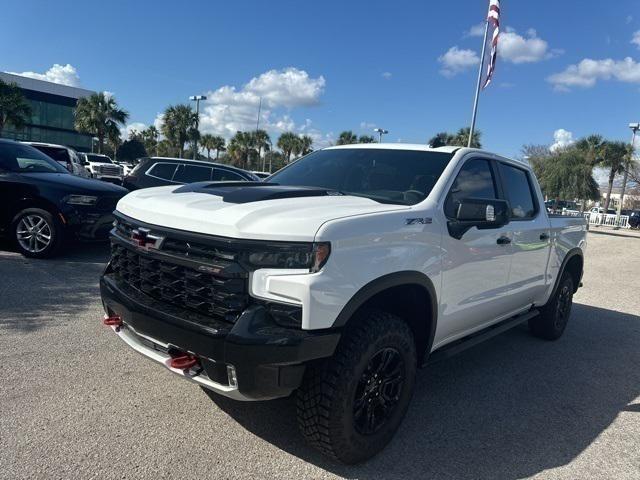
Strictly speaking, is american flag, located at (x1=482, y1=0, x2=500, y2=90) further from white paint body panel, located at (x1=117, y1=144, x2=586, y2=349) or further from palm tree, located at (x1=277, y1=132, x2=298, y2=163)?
palm tree, located at (x1=277, y1=132, x2=298, y2=163)

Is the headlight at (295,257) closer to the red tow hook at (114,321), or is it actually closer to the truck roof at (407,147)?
the red tow hook at (114,321)

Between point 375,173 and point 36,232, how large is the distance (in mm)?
5358

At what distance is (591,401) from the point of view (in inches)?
157

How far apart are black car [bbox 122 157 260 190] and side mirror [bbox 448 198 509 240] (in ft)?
25.9

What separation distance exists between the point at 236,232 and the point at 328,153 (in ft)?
6.99

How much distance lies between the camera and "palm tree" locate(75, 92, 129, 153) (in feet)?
149

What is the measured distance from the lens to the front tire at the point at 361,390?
2.52 meters

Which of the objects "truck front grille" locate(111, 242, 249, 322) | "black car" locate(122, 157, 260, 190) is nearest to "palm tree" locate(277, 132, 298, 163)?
"black car" locate(122, 157, 260, 190)

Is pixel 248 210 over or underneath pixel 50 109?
underneath

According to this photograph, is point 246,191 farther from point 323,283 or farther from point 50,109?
point 50,109

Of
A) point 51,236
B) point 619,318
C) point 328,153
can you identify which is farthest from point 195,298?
point 619,318

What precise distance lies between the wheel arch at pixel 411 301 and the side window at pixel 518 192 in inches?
60.5

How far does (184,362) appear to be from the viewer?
260cm

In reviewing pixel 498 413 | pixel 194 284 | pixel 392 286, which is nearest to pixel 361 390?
pixel 392 286
